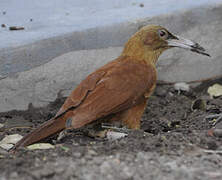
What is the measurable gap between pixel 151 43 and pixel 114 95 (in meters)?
0.83

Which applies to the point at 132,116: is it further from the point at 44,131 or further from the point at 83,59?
the point at 83,59

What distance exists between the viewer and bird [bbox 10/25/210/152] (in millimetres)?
4305

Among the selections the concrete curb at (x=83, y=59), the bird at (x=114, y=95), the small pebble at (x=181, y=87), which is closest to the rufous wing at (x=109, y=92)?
the bird at (x=114, y=95)

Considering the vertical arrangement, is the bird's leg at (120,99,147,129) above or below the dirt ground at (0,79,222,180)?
below

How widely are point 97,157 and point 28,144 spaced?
1.04m

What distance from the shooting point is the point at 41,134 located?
4.28 metres

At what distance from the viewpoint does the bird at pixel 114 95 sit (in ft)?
14.1

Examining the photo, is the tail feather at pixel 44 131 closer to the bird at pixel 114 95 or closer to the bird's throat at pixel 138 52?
the bird at pixel 114 95

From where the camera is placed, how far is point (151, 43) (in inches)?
199

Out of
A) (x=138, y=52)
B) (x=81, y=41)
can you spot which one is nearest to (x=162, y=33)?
(x=138, y=52)

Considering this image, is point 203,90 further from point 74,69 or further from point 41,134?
point 41,134

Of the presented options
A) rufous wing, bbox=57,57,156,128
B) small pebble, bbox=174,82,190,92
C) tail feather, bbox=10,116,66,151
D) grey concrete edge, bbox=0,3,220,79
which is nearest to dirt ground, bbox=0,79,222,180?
tail feather, bbox=10,116,66,151

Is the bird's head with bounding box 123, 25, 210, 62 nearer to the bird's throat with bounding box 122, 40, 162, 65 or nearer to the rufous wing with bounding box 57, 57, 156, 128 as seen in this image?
the bird's throat with bounding box 122, 40, 162, 65

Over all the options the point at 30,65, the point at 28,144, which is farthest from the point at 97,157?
the point at 30,65
